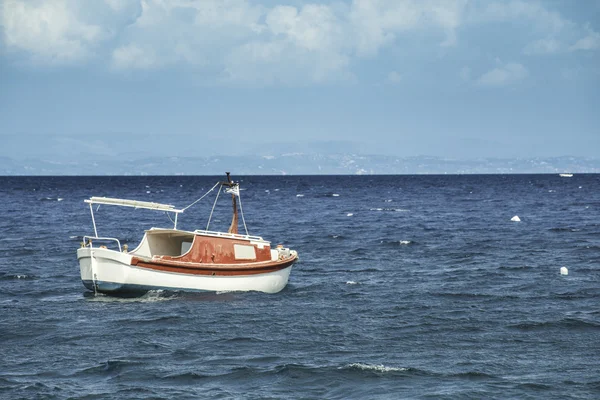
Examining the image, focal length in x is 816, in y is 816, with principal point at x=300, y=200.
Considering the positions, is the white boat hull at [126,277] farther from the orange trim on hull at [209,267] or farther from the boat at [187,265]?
the orange trim on hull at [209,267]

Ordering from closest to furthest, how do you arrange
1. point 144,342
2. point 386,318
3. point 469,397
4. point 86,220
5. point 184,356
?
point 469,397 → point 184,356 → point 144,342 → point 386,318 → point 86,220

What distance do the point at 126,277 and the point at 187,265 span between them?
96.9 inches

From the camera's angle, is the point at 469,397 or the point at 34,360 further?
the point at 34,360

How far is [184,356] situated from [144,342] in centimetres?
215

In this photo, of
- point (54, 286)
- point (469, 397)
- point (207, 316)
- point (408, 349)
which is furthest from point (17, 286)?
point (469, 397)

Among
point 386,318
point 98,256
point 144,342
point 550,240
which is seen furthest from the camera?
point 550,240

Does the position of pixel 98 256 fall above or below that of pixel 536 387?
above

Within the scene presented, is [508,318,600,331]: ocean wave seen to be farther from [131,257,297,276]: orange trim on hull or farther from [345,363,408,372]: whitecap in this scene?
[131,257,297,276]: orange trim on hull

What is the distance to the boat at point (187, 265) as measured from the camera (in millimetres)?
32469

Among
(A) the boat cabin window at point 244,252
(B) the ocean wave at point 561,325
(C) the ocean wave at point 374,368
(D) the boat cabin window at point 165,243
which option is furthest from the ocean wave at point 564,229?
(C) the ocean wave at point 374,368

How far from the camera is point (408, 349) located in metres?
24.2

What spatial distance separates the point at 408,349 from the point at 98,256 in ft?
45.9

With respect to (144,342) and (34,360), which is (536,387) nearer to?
(144,342)

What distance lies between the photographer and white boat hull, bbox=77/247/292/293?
32.3 metres
